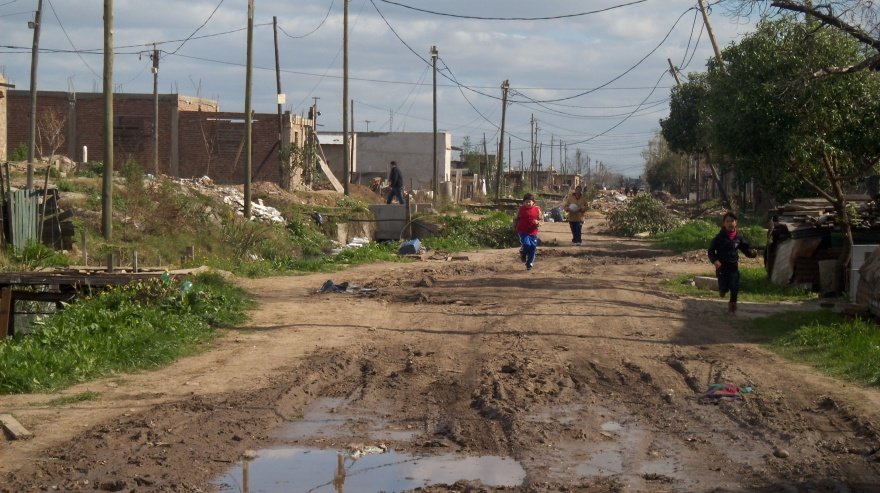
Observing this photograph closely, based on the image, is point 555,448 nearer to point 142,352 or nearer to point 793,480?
point 793,480

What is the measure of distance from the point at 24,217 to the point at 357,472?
56.0ft

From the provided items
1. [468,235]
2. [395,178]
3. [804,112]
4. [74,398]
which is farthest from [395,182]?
[74,398]

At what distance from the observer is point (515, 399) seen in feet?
29.7

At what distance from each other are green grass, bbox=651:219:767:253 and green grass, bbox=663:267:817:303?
6.46 metres

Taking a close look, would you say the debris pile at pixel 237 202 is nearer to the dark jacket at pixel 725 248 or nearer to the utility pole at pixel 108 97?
the utility pole at pixel 108 97

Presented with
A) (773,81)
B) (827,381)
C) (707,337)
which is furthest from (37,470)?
(773,81)

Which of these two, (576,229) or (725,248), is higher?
(725,248)

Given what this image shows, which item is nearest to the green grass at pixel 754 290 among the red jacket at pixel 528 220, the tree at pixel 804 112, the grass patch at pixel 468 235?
the tree at pixel 804 112

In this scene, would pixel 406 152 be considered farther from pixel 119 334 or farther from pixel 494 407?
pixel 494 407

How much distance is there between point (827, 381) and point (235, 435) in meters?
5.93

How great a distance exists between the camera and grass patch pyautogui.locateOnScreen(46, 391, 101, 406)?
9.09 meters

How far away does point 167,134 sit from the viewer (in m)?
43.6

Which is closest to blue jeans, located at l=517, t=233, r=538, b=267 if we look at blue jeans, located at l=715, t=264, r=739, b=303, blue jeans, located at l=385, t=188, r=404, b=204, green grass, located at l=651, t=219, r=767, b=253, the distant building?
blue jeans, located at l=715, t=264, r=739, b=303

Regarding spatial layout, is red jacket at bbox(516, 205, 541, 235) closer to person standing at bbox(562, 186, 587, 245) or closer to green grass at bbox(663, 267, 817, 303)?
green grass at bbox(663, 267, 817, 303)
